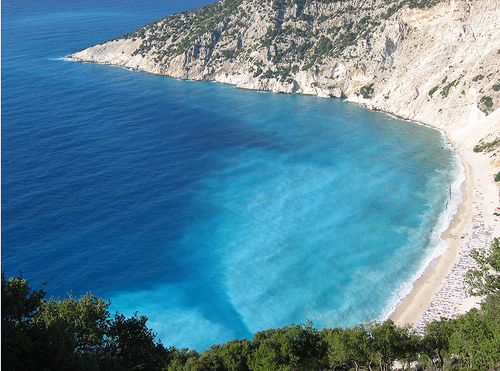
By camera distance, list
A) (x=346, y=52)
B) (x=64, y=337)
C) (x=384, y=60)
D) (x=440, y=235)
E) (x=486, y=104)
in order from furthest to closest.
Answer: (x=346, y=52), (x=384, y=60), (x=486, y=104), (x=440, y=235), (x=64, y=337)

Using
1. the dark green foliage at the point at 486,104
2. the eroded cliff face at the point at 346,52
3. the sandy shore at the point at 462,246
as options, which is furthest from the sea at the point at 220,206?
the dark green foliage at the point at 486,104

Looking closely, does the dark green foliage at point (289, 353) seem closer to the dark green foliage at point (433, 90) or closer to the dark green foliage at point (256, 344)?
the dark green foliage at point (256, 344)

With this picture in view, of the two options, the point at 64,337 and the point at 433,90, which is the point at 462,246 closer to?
the point at 64,337

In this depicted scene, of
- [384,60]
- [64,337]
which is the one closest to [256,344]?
[64,337]

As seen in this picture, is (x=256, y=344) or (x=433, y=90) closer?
(x=256, y=344)

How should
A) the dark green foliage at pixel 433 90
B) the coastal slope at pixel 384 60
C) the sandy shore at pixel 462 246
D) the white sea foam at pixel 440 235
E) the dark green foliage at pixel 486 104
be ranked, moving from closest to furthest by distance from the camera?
the sandy shore at pixel 462 246
the white sea foam at pixel 440 235
the coastal slope at pixel 384 60
the dark green foliage at pixel 486 104
the dark green foliage at pixel 433 90

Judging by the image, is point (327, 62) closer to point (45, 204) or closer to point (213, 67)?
point (213, 67)

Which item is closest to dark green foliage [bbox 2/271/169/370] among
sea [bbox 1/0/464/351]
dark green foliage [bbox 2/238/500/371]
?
dark green foliage [bbox 2/238/500/371]
